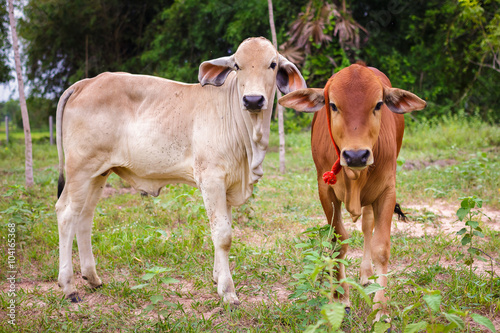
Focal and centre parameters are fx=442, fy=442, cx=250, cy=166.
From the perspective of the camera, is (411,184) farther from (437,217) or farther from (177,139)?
(177,139)

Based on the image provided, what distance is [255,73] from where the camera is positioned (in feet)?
9.45

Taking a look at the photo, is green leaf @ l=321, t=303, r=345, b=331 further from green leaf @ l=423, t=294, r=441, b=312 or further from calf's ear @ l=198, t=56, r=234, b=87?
calf's ear @ l=198, t=56, r=234, b=87

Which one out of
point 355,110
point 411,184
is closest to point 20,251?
point 355,110

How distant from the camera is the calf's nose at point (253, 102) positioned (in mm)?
2752

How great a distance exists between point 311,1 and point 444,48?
4009 millimetres

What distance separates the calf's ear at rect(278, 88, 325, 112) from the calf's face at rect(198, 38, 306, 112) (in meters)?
0.20

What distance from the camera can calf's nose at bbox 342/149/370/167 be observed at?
2219mm

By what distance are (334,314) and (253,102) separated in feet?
4.64

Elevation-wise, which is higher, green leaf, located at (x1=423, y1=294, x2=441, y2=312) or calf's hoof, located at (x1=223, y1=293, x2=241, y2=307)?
green leaf, located at (x1=423, y1=294, x2=441, y2=312)

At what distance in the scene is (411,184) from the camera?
6.02 m

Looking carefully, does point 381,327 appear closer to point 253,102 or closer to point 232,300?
point 232,300

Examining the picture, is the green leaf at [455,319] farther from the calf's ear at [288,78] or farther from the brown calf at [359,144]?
the calf's ear at [288,78]

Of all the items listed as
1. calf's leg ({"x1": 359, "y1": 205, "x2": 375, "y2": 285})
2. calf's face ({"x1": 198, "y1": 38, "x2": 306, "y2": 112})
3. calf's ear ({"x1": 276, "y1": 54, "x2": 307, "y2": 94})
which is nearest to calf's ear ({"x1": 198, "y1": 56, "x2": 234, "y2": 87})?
calf's face ({"x1": 198, "y1": 38, "x2": 306, "y2": 112})

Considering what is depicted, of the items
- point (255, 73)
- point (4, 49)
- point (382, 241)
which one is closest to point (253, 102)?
point (255, 73)
